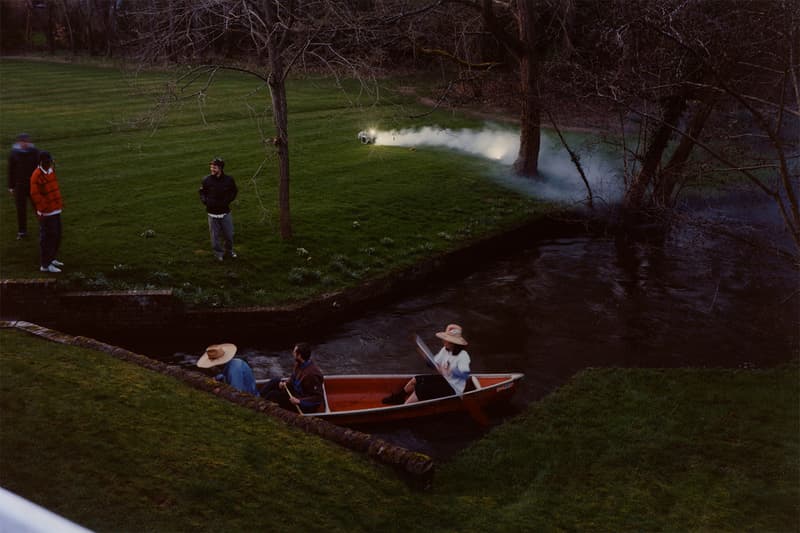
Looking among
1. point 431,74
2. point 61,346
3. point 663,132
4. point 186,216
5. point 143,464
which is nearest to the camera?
point 143,464

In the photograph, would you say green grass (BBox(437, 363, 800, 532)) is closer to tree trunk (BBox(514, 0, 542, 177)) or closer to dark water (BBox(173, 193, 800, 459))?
dark water (BBox(173, 193, 800, 459))

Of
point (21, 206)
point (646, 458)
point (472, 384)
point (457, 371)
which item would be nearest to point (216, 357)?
point (457, 371)

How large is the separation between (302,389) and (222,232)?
6343mm

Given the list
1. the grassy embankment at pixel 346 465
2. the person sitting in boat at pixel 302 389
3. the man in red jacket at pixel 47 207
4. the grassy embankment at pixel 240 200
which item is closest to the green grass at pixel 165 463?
the grassy embankment at pixel 346 465

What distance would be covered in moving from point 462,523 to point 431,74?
129 ft

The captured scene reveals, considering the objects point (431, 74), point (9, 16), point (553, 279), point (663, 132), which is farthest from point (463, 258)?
point (9, 16)

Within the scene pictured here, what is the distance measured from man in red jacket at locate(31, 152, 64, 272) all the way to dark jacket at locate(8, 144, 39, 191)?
0.92 metres

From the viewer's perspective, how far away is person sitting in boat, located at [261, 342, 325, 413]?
10.5 meters

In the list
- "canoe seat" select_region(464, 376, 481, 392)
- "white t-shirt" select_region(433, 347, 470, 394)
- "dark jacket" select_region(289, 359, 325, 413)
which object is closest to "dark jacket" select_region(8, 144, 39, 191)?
"dark jacket" select_region(289, 359, 325, 413)

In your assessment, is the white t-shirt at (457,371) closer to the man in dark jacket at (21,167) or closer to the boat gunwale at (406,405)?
the boat gunwale at (406,405)

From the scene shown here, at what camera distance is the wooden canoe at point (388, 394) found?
11.1 m

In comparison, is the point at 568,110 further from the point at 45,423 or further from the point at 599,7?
the point at 45,423

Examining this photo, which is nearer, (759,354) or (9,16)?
(759,354)

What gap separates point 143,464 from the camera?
7.46 m
